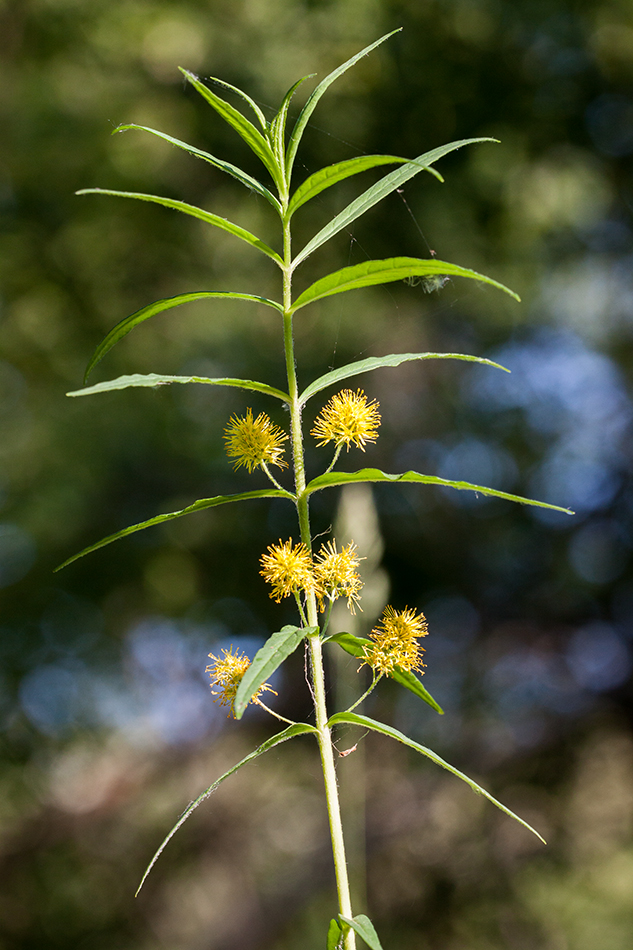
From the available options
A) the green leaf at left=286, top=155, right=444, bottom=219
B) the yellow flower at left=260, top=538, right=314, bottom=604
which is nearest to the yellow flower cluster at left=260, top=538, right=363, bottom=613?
the yellow flower at left=260, top=538, right=314, bottom=604

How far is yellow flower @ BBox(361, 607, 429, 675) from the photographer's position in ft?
0.67

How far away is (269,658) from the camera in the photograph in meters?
0.17

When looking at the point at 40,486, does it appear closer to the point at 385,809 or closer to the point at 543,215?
the point at 385,809

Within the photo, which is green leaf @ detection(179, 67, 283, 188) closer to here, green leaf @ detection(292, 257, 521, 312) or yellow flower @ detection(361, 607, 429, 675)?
green leaf @ detection(292, 257, 521, 312)

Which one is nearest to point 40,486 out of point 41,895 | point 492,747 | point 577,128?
point 41,895

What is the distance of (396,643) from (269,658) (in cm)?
6

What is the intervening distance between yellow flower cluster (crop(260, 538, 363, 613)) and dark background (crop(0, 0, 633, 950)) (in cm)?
141

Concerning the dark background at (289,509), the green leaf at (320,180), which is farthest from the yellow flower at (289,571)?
the dark background at (289,509)

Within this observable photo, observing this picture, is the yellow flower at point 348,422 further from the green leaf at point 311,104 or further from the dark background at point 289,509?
the dark background at point 289,509

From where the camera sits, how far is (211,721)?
1820mm

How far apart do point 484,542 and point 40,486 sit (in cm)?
121

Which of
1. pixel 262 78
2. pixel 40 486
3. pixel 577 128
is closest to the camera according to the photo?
pixel 262 78

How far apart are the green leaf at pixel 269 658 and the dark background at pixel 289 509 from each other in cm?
145

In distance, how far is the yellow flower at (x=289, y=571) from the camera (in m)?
0.19
